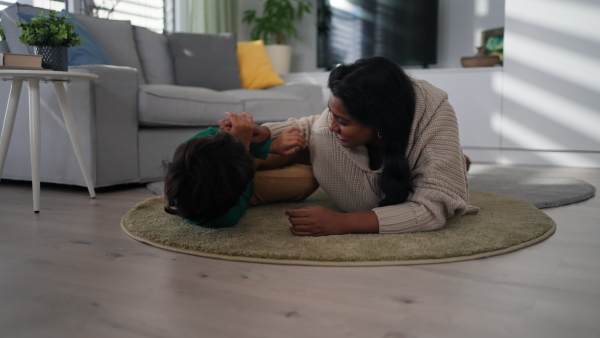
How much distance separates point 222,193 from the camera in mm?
1299

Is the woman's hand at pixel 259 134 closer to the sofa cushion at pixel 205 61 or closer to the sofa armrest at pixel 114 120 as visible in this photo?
the sofa armrest at pixel 114 120

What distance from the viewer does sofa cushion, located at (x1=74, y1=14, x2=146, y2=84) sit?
3.04 metres

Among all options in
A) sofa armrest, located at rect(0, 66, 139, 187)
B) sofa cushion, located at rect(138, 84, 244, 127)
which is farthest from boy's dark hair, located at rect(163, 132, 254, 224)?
sofa cushion, located at rect(138, 84, 244, 127)

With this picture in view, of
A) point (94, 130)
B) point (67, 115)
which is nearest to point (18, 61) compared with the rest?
point (67, 115)

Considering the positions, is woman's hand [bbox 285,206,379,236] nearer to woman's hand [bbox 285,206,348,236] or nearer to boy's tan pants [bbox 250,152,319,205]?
woman's hand [bbox 285,206,348,236]

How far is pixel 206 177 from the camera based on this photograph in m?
1.26

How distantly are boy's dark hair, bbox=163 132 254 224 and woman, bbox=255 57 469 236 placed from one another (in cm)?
17

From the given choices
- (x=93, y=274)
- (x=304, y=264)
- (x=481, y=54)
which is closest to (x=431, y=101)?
(x=304, y=264)

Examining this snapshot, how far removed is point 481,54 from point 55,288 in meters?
3.46

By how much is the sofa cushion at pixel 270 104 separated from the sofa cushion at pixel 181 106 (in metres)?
0.11

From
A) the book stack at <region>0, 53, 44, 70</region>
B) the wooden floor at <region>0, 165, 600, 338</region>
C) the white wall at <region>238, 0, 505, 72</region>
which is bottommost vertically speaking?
the wooden floor at <region>0, 165, 600, 338</region>

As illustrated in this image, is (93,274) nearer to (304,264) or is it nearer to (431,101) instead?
(304,264)

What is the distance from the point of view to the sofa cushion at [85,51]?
259 centimetres

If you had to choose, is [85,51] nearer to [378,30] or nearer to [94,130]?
[94,130]
